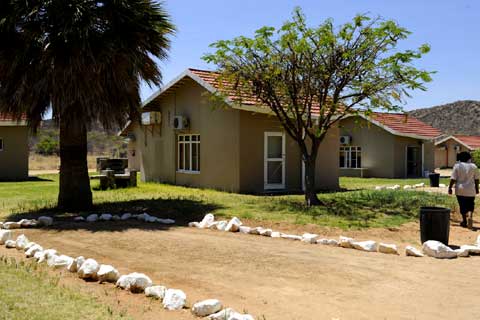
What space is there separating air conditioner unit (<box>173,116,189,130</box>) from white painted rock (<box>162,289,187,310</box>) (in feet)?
46.5

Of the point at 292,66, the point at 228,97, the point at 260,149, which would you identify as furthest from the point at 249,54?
the point at 260,149

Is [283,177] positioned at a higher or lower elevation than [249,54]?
lower

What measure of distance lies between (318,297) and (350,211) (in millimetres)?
6895

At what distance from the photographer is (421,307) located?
545 cm

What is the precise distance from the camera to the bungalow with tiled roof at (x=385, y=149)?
28094 mm

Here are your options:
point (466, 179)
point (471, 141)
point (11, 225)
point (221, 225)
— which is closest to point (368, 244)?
point (221, 225)

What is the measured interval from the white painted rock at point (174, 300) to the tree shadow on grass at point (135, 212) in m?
4.92

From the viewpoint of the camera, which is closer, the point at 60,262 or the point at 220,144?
the point at 60,262

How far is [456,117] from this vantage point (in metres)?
72.9

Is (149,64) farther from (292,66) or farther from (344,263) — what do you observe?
(344,263)

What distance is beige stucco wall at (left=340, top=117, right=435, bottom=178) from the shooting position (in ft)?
92.2

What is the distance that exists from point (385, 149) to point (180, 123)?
13884 mm

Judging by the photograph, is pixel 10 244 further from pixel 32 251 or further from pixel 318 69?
pixel 318 69

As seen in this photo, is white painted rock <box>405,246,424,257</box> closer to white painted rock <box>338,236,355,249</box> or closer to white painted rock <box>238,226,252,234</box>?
white painted rock <box>338,236,355,249</box>
